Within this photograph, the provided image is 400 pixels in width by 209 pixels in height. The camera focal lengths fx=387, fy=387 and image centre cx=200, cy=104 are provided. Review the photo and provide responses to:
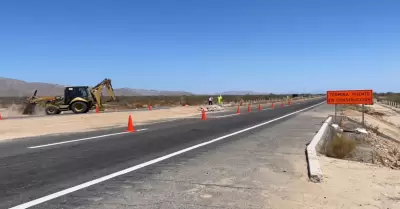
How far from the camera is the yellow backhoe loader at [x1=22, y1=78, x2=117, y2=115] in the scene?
3347 cm

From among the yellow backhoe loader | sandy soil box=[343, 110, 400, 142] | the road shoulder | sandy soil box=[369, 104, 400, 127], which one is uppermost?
the yellow backhoe loader

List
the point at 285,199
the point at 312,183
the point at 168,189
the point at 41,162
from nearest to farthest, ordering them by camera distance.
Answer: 1. the point at 285,199
2. the point at 168,189
3. the point at 312,183
4. the point at 41,162

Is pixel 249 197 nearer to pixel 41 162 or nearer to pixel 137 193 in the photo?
pixel 137 193

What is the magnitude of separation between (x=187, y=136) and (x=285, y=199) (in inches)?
363

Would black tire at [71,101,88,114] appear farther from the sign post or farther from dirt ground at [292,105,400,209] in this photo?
dirt ground at [292,105,400,209]

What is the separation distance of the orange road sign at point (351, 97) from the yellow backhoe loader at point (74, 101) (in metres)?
20.7

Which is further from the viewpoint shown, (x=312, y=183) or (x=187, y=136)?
(x=187, y=136)

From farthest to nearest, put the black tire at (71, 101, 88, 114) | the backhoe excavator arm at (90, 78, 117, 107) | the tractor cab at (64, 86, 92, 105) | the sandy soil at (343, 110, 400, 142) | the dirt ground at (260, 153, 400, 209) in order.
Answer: the backhoe excavator arm at (90, 78, 117, 107) < the tractor cab at (64, 86, 92, 105) < the black tire at (71, 101, 88, 114) < the sandy soil at (343, 110, 400, 142) < the dirt ground at (260, 153, 400, 209)

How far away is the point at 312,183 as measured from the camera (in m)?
7.00

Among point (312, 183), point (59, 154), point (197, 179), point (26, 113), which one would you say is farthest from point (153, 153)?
point (26, 113)

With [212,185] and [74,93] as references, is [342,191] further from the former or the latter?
[74,93]

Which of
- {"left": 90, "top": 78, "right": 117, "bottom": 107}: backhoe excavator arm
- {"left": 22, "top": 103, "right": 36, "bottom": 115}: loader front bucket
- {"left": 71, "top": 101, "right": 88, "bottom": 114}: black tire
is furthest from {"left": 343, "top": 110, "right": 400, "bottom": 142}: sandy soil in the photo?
{"left": 22, "top": 103, "right": 36, "bottom": 115}: loader front bucket

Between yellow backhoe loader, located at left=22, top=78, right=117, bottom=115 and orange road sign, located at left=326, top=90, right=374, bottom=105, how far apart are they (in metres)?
20.7

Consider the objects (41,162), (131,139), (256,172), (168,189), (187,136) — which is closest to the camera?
(168,189)
